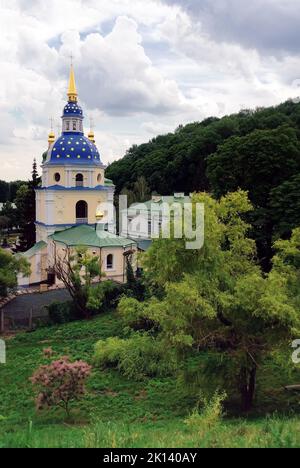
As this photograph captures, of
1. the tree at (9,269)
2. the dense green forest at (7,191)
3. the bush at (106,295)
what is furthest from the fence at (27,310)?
the dense green forest at (7,191)

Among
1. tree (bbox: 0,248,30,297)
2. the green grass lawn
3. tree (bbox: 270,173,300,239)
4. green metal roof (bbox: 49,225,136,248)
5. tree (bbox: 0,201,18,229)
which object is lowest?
the green grass lawn

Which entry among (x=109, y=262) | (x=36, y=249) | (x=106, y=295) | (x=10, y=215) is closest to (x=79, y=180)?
(x=36, y=249)

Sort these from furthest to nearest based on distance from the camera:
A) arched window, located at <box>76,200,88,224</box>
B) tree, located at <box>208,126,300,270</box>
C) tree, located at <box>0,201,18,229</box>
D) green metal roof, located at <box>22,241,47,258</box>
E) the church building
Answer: tree, located at <box>0,201,18,229</box> → arched window, located at <box>76,200,88,224</box> → green metal roof, located at <box>22,241,47,258</box> → the church building → tree, located at <box>208,126,300,270</box>

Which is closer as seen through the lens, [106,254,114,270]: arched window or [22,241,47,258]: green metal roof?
[106,254,114,270]: arched window

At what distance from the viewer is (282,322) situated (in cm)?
1168

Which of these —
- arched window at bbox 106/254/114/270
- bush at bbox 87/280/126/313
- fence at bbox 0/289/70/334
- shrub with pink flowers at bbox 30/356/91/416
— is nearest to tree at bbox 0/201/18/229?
arched window at bbox 106/254/114/270

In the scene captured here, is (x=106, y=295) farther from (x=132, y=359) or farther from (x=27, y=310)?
(x=132, y=359)

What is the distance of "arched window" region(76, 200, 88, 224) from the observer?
106 ft

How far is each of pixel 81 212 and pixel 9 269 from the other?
34.3 ft

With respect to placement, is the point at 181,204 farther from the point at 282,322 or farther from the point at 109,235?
the point at 109,235

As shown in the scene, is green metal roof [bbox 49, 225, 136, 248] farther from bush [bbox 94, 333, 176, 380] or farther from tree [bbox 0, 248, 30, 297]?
bush [bbox 94, 333, 176, 380]

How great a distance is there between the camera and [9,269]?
74.5ft

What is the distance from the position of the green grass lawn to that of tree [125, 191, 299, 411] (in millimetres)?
1465

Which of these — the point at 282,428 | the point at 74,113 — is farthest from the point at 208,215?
the point at 74,113
